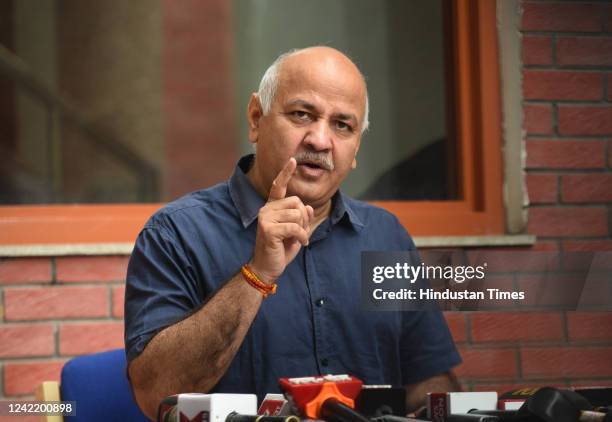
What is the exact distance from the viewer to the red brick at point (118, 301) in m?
2.12

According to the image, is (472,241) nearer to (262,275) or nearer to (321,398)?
(262,275)

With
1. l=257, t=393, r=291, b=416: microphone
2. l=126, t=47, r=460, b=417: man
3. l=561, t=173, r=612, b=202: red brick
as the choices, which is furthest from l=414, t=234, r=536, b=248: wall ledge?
l=257, t=393, r=291, b=416: microphone

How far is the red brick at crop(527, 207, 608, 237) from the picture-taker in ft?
7.33

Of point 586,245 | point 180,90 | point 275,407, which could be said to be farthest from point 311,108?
point 180,90

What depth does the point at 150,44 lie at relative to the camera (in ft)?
9.12

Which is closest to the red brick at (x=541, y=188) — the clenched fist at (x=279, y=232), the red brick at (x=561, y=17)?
the red brick at (x=561, y=17)

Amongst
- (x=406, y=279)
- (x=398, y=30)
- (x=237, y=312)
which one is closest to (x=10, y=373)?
(x=237, y=312)

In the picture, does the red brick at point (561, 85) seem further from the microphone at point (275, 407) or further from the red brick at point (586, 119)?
the microphone at point (275, 407)

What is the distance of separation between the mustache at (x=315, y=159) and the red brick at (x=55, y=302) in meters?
0.72

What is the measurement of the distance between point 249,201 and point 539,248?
0.85m

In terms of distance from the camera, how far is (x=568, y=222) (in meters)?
2.26

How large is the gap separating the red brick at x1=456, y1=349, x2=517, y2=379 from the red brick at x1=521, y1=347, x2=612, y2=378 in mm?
31

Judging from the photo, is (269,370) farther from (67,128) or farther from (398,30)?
(67,128)

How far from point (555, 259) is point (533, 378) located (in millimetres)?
272
